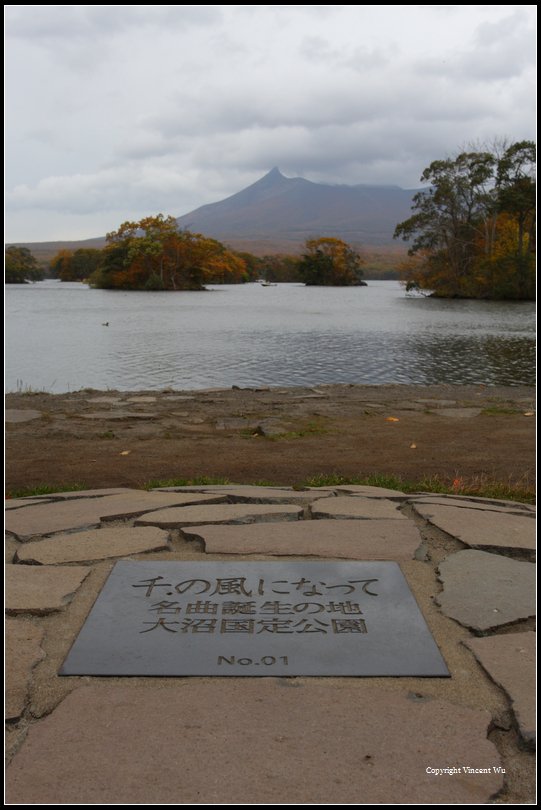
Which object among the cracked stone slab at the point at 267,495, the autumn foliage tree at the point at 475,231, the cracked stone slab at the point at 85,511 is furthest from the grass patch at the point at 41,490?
the autumn foliage tree at the point at 475,231

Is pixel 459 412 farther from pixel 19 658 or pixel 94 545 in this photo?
pixel 19 658

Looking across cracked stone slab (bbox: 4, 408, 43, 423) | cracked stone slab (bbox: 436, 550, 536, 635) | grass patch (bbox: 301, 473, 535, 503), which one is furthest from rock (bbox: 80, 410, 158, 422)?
cracked stone slab (bbox: 436, 550, 536, 635)

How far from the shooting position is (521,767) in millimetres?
1811

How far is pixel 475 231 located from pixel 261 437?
4870 cm

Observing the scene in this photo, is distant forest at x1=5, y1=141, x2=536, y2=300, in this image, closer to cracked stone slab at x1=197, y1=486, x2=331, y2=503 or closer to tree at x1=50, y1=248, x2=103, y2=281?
tree at x1=50, y1=248, x2=103, y2=281

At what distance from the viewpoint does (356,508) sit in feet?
12.1

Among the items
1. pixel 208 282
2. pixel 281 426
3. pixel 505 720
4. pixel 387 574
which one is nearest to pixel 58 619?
pixel 387 574

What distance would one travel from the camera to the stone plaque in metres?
2.21

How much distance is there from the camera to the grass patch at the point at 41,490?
4.44 meters

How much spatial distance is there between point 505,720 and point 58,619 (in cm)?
146

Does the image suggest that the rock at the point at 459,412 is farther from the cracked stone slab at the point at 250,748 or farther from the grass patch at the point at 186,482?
the cracked stone slab at the point at 250,748

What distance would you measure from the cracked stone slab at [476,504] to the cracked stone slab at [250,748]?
1774 millimetres

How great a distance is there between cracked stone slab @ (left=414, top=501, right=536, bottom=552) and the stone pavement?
2 cm
